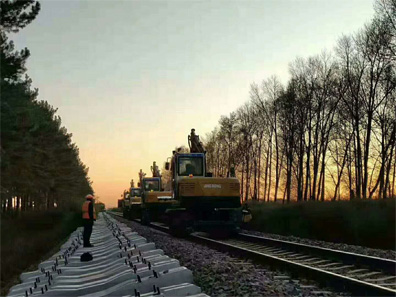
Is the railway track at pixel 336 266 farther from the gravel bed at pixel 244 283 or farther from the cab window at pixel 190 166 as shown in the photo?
the cab window at pixel 190 166

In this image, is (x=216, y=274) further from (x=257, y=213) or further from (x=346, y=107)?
(x=346, y=107)

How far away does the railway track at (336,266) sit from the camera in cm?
716

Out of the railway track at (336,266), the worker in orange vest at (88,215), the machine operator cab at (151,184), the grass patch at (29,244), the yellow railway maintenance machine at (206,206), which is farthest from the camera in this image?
the machine operator cab at (151,184)

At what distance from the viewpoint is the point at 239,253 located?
12453 mm

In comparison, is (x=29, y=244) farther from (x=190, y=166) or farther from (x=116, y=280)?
(x=116, y=280)

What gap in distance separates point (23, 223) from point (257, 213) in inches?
563

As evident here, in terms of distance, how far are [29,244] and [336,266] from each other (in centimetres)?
1292

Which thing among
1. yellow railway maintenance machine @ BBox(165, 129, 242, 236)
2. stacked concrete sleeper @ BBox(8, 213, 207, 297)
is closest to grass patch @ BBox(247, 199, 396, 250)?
yellow railway maintenance machine @ BBox(165, 129, 242, 236)

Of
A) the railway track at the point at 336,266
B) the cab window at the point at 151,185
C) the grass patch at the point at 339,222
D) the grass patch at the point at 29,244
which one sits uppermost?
the cab window at the point at 151,185

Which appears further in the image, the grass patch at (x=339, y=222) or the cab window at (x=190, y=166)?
the cab window at (x=190, y=166)

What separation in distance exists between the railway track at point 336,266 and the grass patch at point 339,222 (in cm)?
389

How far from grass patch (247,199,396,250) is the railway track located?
3893 mm

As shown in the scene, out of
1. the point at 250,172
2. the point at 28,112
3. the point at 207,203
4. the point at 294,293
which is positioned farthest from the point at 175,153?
the point at 250,172

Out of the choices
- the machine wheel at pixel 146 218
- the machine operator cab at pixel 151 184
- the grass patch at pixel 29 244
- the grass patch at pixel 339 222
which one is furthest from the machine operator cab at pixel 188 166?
the machine operator cab at pixel 151 184
